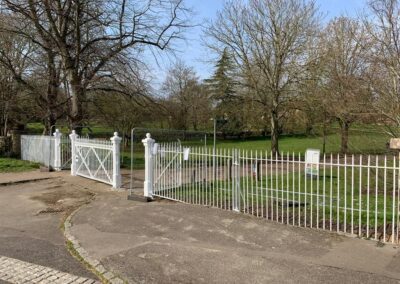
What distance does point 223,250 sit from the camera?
21.5 ft

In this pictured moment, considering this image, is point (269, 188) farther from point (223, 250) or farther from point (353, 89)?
point (353, 89)

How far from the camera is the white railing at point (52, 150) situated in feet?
59.6

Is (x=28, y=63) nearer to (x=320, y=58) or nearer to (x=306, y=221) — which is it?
(x=320, y=58)

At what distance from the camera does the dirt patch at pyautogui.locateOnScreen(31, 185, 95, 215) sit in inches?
410

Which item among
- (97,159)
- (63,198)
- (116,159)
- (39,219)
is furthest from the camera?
(97,159)

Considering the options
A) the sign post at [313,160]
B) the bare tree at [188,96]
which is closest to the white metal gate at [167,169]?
the sign post at [313,160]

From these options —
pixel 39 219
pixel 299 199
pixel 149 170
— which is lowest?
pixel 39 219

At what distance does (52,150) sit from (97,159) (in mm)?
4948

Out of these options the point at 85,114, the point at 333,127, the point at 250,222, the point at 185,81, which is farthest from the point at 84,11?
the point at 185,81

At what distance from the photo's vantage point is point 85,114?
23.9 metres

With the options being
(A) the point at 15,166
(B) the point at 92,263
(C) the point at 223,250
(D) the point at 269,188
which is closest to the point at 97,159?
(A) the point at 15,166

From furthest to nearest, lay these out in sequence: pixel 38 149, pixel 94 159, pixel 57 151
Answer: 1. pixel 38 149
2. pixel 57 151
3. pixel 94 159

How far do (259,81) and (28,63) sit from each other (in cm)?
1361

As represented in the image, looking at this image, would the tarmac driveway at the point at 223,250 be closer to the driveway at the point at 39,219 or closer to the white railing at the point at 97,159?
the driveway at the point at 39,219
